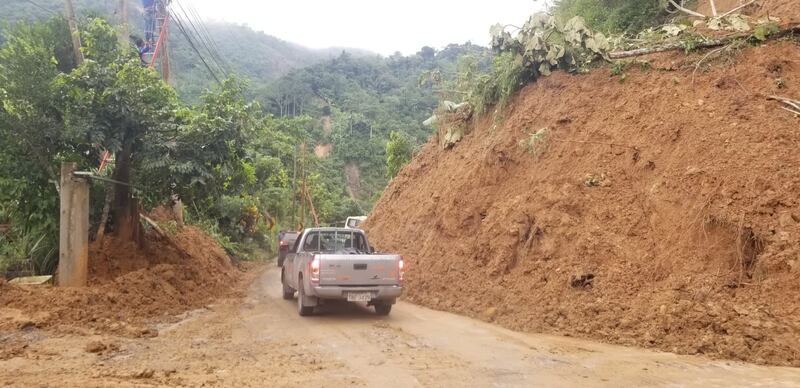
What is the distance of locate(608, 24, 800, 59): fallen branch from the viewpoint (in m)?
11.2

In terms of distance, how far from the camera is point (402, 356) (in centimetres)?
702

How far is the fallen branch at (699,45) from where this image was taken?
11.2m

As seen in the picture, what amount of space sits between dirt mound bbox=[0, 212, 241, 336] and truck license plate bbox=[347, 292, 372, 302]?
3206mm

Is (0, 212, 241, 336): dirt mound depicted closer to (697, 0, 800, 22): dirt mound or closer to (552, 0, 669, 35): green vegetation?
(552, 0, 669, 35): green vegetation

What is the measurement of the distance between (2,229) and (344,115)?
57.4m

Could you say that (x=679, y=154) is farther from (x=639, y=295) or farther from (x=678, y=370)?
(x=678, y=370)

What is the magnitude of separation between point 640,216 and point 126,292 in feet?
30.2

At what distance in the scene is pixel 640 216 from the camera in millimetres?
9906

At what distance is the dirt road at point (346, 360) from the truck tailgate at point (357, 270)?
2.51 ft

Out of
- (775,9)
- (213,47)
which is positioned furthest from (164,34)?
(775,9)

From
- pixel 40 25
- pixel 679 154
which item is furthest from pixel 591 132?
pixel 40 25

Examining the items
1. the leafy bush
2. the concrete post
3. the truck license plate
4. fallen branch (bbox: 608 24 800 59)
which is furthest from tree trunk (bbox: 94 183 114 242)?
fallen branch (bbox: 608 24 800 59)

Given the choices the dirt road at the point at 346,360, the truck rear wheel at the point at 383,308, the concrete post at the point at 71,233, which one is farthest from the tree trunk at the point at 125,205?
the truck rear wheel at the point at 383,308

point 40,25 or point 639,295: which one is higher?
point 40,25
